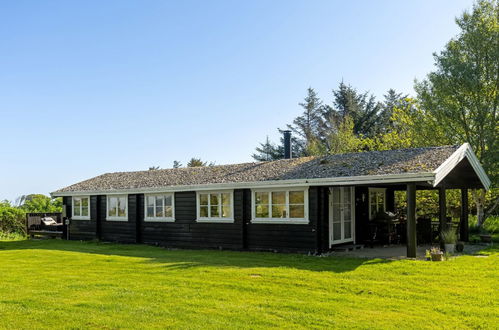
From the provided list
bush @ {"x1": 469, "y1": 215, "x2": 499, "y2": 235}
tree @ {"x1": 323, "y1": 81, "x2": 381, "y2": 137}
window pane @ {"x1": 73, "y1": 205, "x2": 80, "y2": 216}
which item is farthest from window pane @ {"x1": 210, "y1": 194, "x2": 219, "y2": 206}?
tree @ {"x1": 323, "y1": 81, "x2": 381, "y2": 137}

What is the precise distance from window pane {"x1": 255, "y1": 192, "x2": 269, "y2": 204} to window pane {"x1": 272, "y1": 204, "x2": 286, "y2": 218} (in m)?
0.34

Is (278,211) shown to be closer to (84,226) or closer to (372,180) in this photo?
(372,180)

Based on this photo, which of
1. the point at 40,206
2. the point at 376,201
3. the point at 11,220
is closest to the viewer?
the point at 376,201

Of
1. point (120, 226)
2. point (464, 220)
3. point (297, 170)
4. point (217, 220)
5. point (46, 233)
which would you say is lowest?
point (46, 233)

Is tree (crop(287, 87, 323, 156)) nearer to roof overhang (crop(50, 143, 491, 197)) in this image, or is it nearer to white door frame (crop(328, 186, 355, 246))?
roof overhang (crop(50, 143, 491, 197))

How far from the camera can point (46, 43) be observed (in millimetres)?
15555

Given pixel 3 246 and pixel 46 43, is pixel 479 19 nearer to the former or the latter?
pixel 46 43

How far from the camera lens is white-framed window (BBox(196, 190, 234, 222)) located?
1530 centimetres

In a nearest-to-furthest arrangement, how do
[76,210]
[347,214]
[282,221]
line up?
[282,221], [347,214], [76,210]

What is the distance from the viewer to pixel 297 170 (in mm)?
14727

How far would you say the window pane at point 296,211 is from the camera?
1363cm

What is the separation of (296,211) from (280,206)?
61 cm

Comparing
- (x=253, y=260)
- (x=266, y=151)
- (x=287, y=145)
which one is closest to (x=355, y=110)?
(x=266, y=151)

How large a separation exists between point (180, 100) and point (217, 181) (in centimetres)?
891
